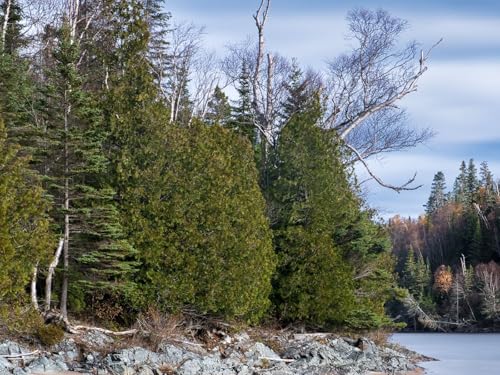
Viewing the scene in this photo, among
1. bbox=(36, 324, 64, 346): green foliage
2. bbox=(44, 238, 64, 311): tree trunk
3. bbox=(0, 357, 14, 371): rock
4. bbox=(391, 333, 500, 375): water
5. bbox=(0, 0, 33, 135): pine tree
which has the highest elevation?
bbox=(0, 0, 33, 135): pine tree

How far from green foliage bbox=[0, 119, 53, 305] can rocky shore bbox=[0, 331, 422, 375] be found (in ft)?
5.34

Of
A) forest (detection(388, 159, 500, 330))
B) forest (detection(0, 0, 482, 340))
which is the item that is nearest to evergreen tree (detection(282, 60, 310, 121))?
forest (detection(0, 0, 482, 340))

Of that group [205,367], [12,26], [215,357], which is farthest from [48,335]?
[12,26]

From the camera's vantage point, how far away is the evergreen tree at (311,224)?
26.8 metres

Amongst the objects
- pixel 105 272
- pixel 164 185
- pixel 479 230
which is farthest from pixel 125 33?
pixel 479 230

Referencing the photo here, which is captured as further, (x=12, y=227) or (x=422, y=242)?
(x=422, y=242)

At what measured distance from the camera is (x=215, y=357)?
70.1ft

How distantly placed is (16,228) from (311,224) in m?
13.5

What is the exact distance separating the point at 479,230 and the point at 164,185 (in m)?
52.7

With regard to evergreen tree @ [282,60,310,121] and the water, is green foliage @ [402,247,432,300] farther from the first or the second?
evergreen tree @ [282,60,310,121]

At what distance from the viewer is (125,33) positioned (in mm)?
25391

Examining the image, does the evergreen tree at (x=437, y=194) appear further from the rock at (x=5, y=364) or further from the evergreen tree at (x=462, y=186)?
the rock at (x=5, y=364)

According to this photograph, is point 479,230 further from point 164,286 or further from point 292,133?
point 164,286

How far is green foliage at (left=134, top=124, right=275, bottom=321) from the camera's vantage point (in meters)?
21.4
